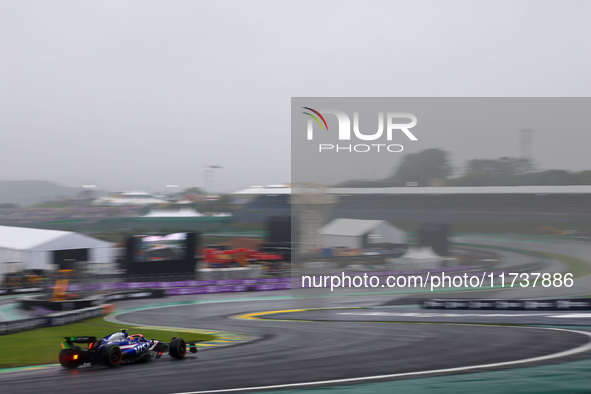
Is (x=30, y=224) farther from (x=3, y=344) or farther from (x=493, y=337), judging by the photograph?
(x=493, y=337)

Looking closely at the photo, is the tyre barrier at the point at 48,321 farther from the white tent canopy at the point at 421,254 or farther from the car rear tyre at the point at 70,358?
the white tent canopy at the point at 421,254

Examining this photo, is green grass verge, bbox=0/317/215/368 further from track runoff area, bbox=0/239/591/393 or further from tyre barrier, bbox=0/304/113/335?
track runoff area, bbox=0/239/591/393

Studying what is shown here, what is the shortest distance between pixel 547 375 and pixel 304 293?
1230cm

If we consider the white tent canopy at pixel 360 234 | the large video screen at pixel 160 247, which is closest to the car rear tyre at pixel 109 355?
the large video screen at pixel 160 247

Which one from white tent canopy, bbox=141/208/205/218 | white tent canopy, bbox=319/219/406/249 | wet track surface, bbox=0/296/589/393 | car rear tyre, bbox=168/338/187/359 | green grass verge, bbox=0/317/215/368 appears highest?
white tent canopy, bbox=141/208/205/218

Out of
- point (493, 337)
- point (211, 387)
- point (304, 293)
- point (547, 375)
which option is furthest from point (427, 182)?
point (211, 387)

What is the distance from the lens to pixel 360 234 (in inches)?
783

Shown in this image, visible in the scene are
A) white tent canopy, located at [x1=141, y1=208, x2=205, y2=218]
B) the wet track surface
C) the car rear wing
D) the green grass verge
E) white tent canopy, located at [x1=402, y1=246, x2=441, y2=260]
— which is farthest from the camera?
white tent canopy, located at [x1=141, y1=208, x2=205, y2=218]

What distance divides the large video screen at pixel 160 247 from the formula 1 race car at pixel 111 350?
11922 millimetres

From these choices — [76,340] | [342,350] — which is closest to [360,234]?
[342,350]

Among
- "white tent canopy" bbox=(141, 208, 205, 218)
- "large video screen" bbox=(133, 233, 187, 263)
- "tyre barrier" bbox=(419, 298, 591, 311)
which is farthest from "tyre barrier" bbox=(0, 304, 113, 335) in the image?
"white tent canopy" bbox=(141, 208, 205, 218)

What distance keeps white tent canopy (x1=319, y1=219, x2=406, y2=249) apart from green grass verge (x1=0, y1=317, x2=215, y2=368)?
10.2 metres

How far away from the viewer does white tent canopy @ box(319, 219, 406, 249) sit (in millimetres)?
19797

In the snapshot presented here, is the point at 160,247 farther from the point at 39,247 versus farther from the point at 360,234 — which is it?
the point at 360,234
